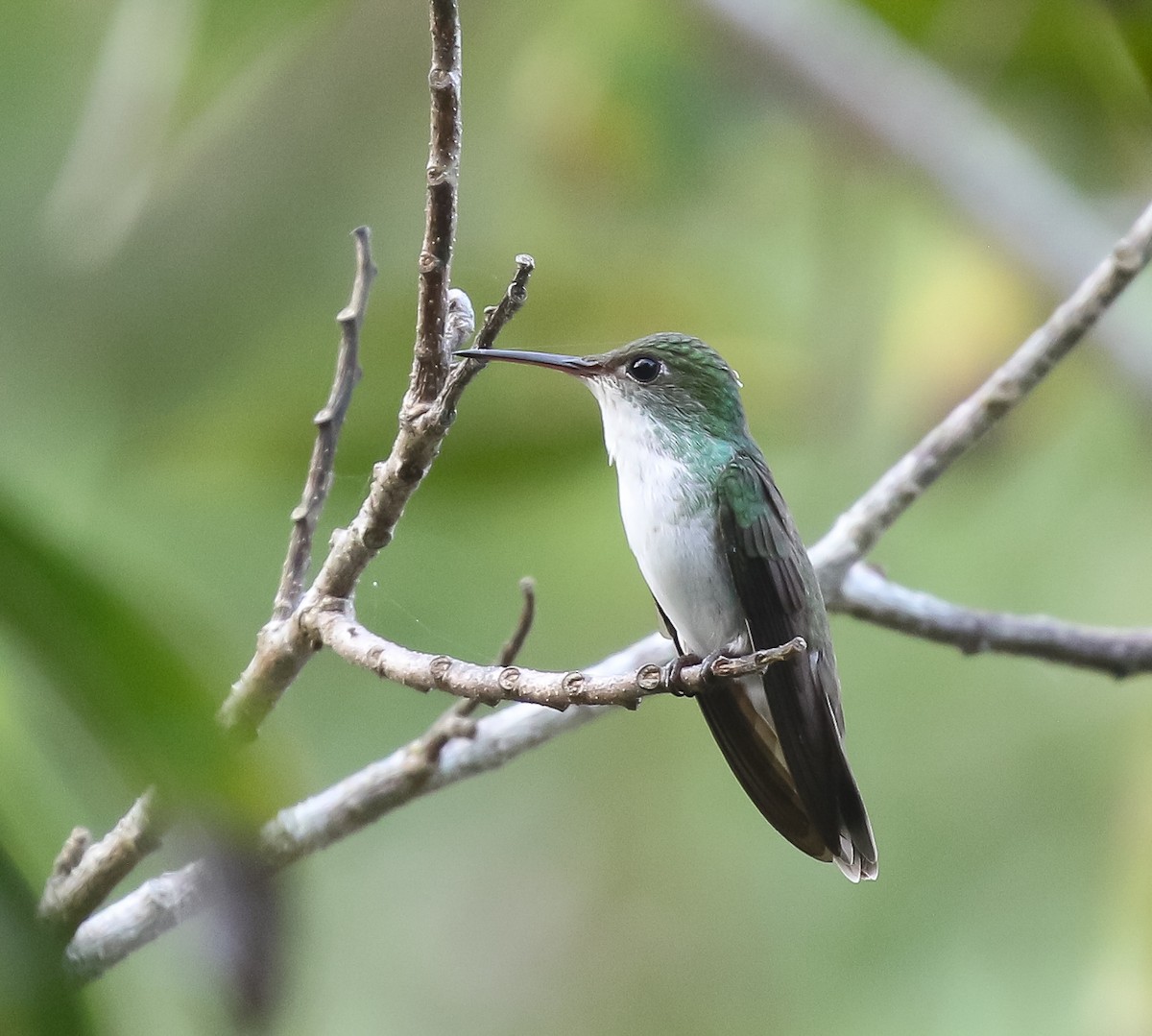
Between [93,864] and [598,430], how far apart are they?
6.58 ft

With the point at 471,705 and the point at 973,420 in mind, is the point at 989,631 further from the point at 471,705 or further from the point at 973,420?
the point at 471,705

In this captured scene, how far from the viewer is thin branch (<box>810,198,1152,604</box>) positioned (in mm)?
2738

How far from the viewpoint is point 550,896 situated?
5.88m

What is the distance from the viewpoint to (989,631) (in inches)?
114

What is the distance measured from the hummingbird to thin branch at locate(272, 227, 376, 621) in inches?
9.1

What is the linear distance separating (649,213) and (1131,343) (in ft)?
6.81

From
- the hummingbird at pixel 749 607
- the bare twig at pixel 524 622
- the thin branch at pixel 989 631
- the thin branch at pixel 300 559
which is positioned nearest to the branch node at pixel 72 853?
the thin branch at pixel 300 559

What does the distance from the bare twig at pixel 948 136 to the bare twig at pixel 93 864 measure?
3.15 m

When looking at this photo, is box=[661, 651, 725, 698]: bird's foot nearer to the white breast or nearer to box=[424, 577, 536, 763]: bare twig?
box=[424, 577, 536, 763]: bare twig

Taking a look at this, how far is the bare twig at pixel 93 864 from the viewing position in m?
1.88

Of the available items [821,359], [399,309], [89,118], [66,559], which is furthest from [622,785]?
[66,559]

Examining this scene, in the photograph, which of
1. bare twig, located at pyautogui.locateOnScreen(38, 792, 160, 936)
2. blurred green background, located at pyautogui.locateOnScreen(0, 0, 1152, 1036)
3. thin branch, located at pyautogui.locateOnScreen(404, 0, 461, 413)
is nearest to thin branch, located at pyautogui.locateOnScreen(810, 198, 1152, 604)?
blurred green background, located at pyautogui.locateOnScreen(0, 0, 1152, 1036)

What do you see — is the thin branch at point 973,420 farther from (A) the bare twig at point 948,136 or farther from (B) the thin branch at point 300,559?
(A) the bare twig at point 948,136

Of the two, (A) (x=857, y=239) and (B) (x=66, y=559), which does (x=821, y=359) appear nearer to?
(A) (x=857, y=239)
